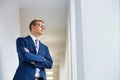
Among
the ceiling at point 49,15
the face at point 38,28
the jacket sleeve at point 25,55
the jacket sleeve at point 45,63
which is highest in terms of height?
the ceiling at point 49,15

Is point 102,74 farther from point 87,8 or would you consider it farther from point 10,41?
point 10,41

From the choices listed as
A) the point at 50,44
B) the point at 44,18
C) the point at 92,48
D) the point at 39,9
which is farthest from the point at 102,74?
the point at 50,44

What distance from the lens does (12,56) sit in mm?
3826

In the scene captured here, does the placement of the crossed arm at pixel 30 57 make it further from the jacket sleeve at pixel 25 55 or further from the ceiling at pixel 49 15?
the ceiling at pixel 49 15

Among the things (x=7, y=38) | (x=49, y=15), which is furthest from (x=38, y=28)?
(x=49, y=15)

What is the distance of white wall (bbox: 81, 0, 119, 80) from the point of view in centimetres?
159

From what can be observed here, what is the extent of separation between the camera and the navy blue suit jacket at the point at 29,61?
2.74 metres

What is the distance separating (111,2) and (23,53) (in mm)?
1400

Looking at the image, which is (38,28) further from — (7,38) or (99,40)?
(99,40)

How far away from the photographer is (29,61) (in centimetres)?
276

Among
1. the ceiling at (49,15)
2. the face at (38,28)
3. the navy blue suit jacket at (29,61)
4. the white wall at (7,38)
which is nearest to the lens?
the navy blue suit jacket at (29,61)

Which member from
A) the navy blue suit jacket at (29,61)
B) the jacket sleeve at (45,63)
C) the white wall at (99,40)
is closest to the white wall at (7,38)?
the navy blue suit jacket at (29,61)

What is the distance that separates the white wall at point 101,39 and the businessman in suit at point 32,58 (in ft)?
3.88

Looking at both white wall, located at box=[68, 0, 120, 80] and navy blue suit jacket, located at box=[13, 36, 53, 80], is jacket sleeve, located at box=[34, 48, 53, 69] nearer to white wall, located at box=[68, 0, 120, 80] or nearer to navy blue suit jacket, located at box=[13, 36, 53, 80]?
navy blue suit jacket, located at box=[13, 36, 53, 80]
